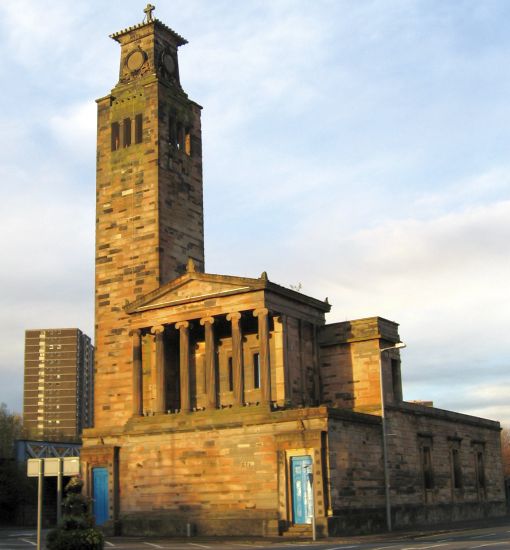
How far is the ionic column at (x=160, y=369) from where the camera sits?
4912cm

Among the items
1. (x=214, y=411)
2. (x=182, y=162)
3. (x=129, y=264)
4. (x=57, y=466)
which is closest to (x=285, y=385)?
(x=214, y=411)

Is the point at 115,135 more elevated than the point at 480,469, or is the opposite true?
the point at 115,135

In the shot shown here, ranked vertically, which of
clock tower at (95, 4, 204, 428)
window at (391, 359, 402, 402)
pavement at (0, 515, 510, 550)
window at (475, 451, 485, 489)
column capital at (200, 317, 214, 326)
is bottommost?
pavement at (0, 515, 510, 550)

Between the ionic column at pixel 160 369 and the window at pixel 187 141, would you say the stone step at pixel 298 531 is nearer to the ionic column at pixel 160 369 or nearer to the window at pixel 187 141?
the ionic column at pixel 160 369

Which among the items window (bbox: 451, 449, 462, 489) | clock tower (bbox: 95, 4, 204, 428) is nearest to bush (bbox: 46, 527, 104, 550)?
clock tower (bbox: 95, 4, 204, 428)

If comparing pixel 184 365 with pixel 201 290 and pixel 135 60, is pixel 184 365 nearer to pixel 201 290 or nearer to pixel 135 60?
pixel 201 290

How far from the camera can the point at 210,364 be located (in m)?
47.5

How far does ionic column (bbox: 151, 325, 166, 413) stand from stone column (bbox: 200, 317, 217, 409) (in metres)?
3.34

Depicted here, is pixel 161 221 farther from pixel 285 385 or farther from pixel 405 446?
pixel 405 446

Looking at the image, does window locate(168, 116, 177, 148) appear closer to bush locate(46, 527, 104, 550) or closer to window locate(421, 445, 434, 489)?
window locate(421, 445, 434, 489)

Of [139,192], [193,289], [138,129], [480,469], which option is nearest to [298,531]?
[193,289]

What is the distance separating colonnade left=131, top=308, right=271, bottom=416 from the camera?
4559cm

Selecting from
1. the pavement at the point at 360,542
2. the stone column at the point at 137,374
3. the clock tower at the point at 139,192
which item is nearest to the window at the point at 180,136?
the clock tower at the point at 139,192

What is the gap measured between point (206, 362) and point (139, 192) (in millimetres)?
14276
